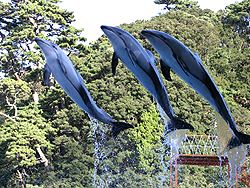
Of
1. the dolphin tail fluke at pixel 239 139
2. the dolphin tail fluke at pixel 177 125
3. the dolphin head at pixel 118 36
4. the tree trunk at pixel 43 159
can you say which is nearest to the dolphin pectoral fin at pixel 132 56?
the dolphin head at pixel 118 36

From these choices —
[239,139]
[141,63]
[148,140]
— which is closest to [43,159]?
[148,140]

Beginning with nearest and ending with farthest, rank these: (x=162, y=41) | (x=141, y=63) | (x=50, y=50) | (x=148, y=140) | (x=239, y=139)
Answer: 1. (x=239, y=139)
2. (x=162, y=41)
3. (x=141, y=63)
4. (x=50, y=50)
5. (x=148, y=140)

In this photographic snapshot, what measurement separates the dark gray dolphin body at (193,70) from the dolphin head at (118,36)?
388 millimetres

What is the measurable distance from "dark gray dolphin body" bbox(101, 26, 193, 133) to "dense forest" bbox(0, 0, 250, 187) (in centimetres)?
1027

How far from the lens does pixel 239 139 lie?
6.43 m

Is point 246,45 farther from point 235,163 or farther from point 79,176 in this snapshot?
point 235,163

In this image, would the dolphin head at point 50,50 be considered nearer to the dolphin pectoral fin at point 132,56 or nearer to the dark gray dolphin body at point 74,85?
the dark gray dolphin body at point 74,85

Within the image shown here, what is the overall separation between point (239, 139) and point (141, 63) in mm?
2190

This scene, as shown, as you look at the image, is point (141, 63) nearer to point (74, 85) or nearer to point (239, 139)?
point (74, 85)

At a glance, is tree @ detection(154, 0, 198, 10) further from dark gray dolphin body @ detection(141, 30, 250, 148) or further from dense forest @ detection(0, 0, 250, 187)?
dark gray dolphin body @ detection(141, 30, 250, 148)

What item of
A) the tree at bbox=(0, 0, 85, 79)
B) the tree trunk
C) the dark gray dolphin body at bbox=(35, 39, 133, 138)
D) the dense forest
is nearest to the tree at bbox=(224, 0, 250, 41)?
the dense forest

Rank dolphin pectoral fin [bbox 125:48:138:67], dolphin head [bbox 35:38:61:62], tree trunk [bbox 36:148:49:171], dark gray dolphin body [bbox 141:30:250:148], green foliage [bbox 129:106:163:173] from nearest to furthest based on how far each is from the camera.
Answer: dark gray dolphin body [bbox 141:30:250:148] < dolphin pectoral fin [bbox 125:48:138:67] < dolphin head [bbox 35:38:61:62] < green foliage [bbox 129:106:163:173] < tree trunk [bbox 36:148:49:171]

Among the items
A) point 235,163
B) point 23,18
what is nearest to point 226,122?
point 235,163

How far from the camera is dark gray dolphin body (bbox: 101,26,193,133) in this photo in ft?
22.6
